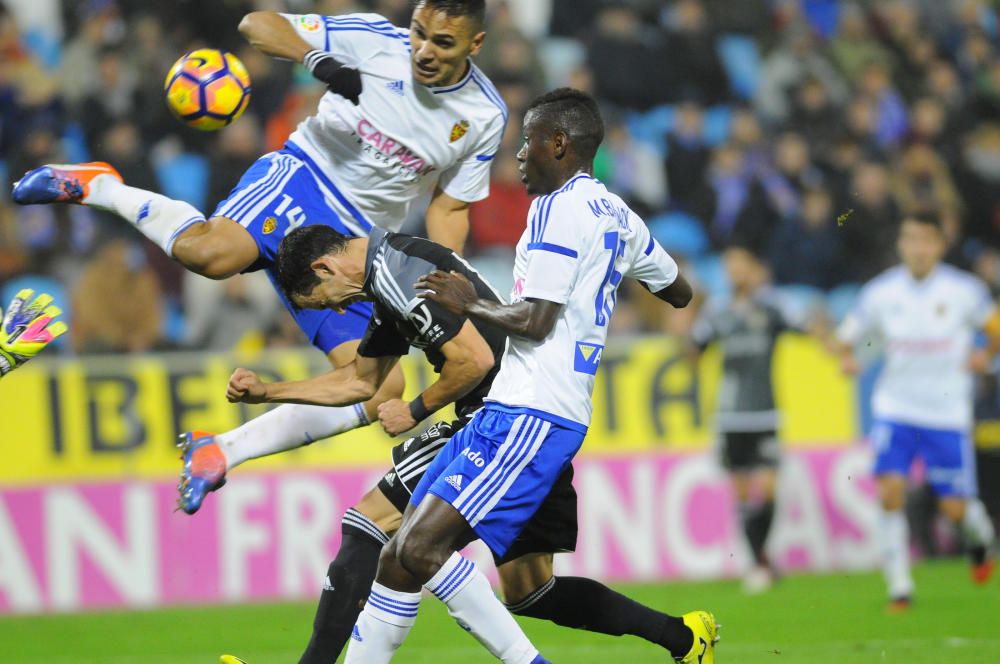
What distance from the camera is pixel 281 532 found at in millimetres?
11453

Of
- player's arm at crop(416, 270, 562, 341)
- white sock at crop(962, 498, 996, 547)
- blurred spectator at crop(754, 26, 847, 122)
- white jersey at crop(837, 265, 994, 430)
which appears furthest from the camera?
blurred spectator at crop(754, 26, 847, 122)

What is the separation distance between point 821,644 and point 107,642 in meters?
4.46

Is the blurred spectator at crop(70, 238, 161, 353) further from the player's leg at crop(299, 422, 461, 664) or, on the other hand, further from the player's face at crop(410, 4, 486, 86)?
the player's leg at crop(299, 422, 461, 664)

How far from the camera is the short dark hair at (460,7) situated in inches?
251

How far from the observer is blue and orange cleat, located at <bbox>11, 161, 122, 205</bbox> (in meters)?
6.48

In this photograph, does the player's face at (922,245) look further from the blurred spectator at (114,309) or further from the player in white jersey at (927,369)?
the blurred spectator at (114,309)

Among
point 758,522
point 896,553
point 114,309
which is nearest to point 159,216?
point 114,309

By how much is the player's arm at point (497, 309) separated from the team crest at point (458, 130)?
1.62m

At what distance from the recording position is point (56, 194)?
257 inches

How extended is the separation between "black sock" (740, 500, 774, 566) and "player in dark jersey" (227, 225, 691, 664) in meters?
5.41

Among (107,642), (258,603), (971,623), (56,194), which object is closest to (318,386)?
(56,194)

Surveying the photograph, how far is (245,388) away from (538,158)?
1473 mm

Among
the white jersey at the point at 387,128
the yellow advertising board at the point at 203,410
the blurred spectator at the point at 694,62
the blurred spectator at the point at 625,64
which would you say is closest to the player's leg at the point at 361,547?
the white jersey at the point at 387,128

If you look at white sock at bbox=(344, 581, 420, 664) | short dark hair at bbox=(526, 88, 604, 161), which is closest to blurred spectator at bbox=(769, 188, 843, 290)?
short dark hair at bbox=(526, 88, 604, 161)
